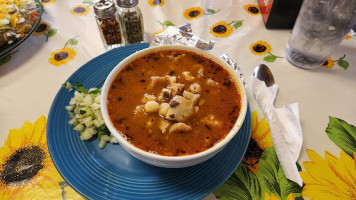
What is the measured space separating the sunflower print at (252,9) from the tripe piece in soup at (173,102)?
3.00 feet

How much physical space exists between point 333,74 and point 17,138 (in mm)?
1898

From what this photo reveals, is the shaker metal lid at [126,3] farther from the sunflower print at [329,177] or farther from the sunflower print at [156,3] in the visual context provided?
the sunflower print at [329,177]

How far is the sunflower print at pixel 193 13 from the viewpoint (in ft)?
6.43

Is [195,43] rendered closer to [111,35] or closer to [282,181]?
[111,35]

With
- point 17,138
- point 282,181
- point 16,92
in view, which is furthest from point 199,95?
point 16,92

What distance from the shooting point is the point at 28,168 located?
1.20m

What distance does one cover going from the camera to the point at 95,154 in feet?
3.84

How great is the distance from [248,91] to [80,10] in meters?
1.48


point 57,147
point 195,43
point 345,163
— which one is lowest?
point 345,163

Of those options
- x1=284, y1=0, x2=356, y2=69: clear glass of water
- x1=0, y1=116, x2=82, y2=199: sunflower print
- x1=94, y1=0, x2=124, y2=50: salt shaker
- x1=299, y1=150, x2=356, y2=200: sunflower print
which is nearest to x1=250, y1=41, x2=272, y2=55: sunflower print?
x1=284, y1=0, x2=356, y2=69: clear glass of water

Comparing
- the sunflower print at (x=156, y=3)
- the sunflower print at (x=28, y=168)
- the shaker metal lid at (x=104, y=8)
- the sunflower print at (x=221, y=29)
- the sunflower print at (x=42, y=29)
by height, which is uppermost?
the shaker metal lid at (x=104, y=8)

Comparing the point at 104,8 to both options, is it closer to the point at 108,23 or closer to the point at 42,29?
the point at 108,23

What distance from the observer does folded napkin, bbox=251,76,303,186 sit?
1171 mm

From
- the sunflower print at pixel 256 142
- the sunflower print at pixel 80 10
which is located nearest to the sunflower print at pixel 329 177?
the sunflower print at pixel 256 142
